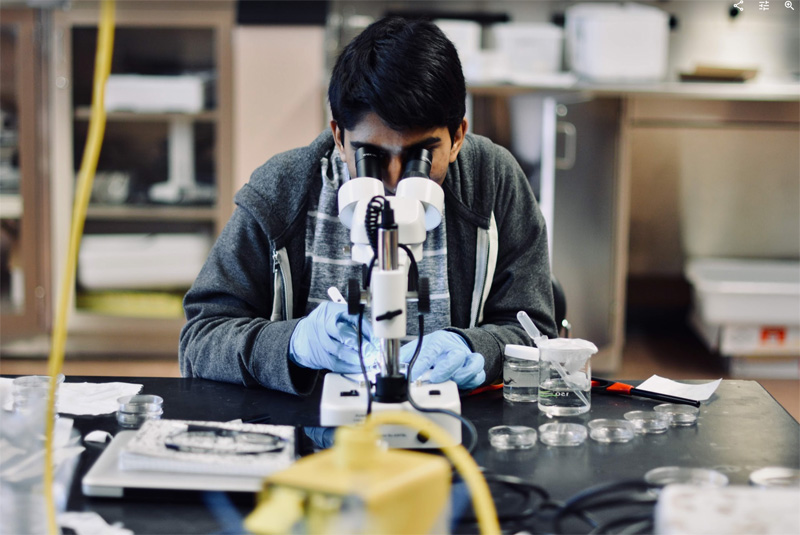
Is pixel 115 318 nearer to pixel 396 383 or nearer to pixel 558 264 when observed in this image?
pixel 558 264

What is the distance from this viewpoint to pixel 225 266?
1410 mm

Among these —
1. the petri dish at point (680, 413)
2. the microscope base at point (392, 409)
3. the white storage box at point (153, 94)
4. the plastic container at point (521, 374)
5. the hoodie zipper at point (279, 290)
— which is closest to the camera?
the microscope base at point (392, 409)

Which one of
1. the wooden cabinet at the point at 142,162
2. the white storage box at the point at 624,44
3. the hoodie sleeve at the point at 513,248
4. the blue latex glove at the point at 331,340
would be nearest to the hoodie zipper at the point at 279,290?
the blue latex glove at the point at 331,340

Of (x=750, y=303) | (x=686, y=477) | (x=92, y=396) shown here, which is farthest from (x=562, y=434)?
(x=750, y=303)

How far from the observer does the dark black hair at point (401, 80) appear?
1.21 m

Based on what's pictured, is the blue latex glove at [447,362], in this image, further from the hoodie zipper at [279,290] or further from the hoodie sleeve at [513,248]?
the hoodie zipper at [279,290]

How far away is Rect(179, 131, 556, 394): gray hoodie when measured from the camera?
4.22 feet

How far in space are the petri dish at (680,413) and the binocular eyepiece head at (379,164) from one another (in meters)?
0.44

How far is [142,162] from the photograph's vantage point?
3617 millimetres

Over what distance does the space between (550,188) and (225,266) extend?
1.87 m

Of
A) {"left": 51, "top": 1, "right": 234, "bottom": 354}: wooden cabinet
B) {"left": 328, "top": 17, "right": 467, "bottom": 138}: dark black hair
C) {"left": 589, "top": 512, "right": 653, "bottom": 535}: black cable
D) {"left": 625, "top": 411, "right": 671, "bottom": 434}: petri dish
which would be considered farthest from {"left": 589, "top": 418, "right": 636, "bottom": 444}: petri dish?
{"left": 51, "top": 1, "right": 234, "bottom": 354}: wooden cabinet

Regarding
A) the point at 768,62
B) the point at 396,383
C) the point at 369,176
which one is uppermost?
the point at 768,62

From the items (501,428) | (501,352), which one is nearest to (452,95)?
(501,352)

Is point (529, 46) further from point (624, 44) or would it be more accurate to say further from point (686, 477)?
point (686, 477)
